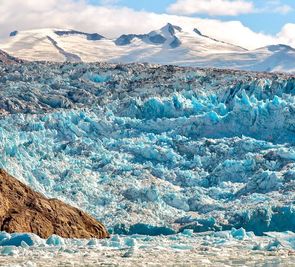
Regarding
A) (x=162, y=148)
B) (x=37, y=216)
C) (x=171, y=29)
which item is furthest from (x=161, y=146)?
(x=171, y=29)

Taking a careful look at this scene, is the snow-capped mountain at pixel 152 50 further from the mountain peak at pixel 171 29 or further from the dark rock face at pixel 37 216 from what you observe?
the dark rock face at pixel 37 216

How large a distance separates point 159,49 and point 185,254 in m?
112

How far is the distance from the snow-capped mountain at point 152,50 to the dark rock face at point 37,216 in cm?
8240

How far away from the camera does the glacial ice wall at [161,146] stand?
117 ft

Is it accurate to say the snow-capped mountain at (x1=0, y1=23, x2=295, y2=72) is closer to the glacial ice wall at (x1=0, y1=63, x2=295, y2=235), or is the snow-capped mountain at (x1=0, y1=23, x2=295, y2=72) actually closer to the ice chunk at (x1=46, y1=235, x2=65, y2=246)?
the glacial ice wall at (x1=0, y1=63, x2=295, y2=235)

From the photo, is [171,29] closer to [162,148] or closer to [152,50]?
[152,50]

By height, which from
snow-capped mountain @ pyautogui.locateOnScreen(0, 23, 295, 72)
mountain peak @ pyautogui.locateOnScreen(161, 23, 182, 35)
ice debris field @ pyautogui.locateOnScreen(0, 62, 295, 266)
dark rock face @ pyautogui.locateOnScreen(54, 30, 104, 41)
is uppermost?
mountain peak @ pyautogui.locateOnScreen(161, 23, 182, 35)

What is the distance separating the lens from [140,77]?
55.4 meters

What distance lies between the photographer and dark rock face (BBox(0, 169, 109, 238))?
77.9ft

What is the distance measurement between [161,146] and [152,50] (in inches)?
3560

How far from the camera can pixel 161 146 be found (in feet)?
141

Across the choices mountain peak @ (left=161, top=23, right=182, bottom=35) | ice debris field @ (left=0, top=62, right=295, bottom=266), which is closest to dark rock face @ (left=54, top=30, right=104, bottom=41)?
mountain peak @ (left=161, top=23, right=182, bottom=35)

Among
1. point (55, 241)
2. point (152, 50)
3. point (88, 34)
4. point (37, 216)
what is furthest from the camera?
point (88, 34)

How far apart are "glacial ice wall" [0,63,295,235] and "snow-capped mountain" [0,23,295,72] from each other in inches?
2261
